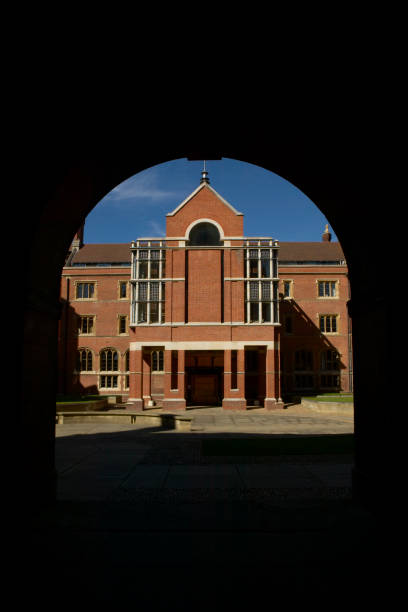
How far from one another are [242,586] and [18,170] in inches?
208

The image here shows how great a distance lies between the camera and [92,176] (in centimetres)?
698

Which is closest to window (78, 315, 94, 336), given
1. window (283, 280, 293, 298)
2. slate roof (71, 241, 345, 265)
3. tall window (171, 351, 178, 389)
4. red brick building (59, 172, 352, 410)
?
red brick building (59, 172, 352, 410)

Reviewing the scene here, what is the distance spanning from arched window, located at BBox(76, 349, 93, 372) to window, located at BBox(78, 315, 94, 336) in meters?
1.70

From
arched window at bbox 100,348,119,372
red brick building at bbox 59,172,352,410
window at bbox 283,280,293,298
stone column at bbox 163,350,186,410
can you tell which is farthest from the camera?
window at bbox 283,280,293,298

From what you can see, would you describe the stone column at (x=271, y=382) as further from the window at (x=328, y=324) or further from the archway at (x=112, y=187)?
the archway at (x=112, y=187)

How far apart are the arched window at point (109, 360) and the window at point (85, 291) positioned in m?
5.44

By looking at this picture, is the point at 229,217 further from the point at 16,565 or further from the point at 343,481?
the point at 16,565

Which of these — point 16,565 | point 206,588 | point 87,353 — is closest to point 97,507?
point 16,565

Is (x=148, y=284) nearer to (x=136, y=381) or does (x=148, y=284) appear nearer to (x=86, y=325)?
(x=136, y=381)

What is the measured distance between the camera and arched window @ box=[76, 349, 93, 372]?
41.6 meters

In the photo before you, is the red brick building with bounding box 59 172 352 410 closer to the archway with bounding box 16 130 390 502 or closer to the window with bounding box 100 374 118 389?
the window with bounding box 100 374 118 389

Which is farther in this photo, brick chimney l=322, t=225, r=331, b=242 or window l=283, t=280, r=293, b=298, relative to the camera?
brick chimney l=322, t=225, r=331, b=242

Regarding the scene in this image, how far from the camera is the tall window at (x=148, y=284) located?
3384 centimetres

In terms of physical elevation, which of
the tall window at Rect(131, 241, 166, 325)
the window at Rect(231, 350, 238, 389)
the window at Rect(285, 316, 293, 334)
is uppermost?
the tall window at Rect(131, 241, 166, 325)
